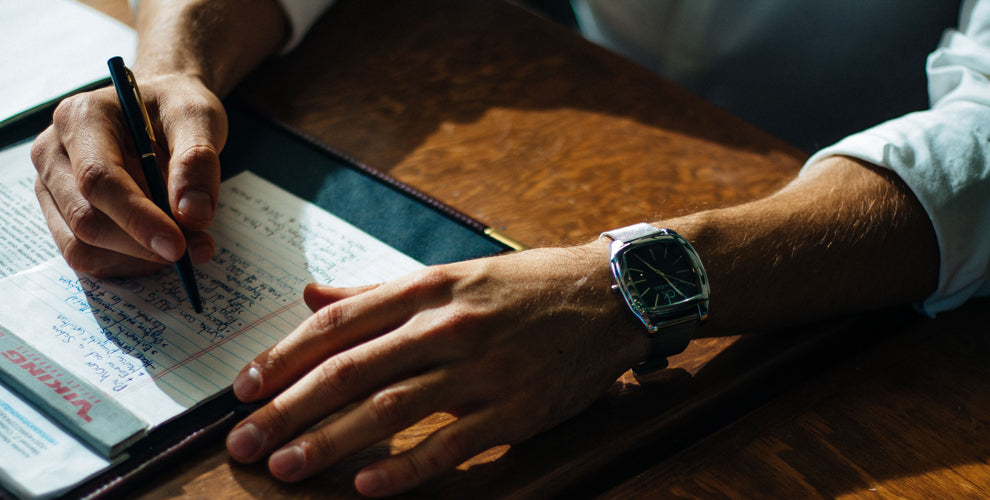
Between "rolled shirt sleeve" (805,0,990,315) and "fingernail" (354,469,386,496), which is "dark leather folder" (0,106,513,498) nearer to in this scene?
"fingernail" (354,469,386,496)

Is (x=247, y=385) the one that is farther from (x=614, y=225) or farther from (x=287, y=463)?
(x=614, y=225)

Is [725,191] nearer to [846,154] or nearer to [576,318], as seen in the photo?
[846,154]

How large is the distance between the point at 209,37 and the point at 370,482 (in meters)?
0.76

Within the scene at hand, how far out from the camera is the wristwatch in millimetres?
673

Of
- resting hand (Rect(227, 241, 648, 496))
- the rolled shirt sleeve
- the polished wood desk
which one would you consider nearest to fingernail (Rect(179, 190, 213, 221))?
resting hand (Rect(227, 241, 648, 496))

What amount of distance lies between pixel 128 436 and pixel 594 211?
0.59 meters

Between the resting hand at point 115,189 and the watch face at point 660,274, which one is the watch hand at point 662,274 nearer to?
the watch face at point 660,274

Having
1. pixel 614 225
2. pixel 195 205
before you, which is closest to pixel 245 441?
pixel 195 205

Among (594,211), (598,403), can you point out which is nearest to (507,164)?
(594,211)

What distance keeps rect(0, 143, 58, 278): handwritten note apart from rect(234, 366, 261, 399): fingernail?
1.05 ft

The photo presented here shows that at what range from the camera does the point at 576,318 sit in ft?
2.17

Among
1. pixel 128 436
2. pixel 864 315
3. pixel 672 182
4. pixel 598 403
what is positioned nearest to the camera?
pixel 128 436

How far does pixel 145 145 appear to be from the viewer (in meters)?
0.74

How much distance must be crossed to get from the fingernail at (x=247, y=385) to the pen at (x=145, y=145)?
133mm
